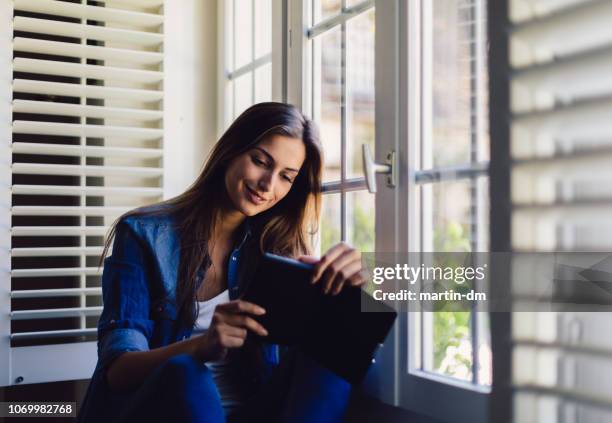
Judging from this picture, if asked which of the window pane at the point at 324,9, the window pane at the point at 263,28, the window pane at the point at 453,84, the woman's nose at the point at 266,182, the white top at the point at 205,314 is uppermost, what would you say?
the window pane at the point at 263,28

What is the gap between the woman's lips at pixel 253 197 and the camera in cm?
154

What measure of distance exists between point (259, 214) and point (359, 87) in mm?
432

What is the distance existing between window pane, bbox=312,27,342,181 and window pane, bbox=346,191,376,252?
10cm

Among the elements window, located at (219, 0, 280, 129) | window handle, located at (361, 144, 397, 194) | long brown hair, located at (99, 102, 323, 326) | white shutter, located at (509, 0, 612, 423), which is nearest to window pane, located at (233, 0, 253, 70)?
window, located at (219, 0, 280, 129)

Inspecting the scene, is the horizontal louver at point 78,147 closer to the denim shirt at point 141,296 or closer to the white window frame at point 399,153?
the denim shirt at point 141,296

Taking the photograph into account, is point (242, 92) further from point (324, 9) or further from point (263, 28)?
point (324, 9)

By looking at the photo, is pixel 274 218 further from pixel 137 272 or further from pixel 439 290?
pixel 439 290

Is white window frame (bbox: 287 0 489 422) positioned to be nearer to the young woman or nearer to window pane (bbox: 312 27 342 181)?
the young woman

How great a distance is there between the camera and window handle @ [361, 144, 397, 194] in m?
1.29

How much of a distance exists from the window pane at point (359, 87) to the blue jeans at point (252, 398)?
47cm

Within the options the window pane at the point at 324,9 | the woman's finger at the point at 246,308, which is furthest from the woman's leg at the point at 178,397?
the window pane at the point at 324,9

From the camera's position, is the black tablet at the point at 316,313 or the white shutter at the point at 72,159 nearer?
the black tablet at the point at 316,313

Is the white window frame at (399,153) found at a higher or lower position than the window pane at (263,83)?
lower

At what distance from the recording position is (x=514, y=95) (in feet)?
3.09
